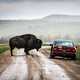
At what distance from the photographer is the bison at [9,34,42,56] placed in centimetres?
364

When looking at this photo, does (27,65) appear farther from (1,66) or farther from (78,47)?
(78,47)

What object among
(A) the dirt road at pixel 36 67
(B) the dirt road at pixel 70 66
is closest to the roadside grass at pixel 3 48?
(A) the dirt road at pixel 36 67

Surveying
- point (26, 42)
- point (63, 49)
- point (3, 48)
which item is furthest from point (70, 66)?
point (3, 48)

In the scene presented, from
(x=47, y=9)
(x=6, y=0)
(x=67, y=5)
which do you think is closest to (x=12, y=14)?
(x=6, y=0)

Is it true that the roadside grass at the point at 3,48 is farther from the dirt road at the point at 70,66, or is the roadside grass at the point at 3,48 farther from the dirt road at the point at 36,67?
the dirt road at the point at 70,66

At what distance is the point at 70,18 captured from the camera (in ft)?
12.1

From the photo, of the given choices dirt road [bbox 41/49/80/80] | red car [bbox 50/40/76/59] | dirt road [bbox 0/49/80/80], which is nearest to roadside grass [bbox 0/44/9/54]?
dirt road [bbox 0/49/80/80]

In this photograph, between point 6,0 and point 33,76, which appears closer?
point 33,76

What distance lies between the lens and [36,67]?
354 centimetres

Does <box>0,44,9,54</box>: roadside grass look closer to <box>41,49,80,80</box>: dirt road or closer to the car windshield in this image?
<box>41,49,80,80</box>: dirt road

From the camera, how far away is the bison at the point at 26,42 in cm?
364

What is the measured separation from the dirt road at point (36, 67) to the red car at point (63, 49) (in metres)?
0.08

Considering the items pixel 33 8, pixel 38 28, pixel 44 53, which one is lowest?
pixel 44 53

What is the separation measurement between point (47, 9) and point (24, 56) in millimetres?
612
